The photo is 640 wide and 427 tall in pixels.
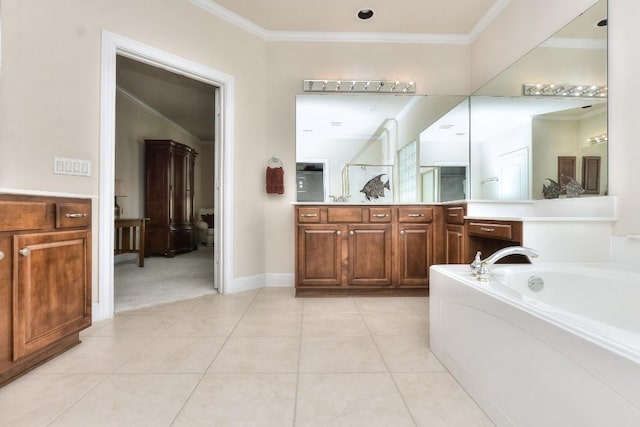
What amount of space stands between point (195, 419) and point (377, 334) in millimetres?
1197

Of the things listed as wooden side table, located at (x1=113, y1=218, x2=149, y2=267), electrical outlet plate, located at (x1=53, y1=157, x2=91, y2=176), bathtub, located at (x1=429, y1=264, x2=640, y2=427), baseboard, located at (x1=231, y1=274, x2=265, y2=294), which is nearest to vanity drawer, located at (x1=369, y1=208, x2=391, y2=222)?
bathtub, located at (x1=429, y1=264, x2=640, y2=427)

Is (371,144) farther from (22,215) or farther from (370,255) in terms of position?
(22,215)

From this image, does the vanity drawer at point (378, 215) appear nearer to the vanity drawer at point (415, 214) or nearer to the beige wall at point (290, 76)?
the vanity drawer at point (415, 214)

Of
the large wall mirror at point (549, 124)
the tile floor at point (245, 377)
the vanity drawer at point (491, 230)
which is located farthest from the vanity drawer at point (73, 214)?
the large wall mirror at point (549, 124)

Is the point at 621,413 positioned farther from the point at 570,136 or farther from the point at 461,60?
the point at 461,60

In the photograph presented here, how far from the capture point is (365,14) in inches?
118

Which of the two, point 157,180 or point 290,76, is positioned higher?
point 290,76

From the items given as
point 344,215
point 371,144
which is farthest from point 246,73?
point 344,215

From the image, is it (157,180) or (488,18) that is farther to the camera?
(157,180)

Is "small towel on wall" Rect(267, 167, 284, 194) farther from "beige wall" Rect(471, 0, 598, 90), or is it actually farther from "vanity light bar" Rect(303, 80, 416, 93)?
"beige wall" Rect(471, 0, 598, 90)

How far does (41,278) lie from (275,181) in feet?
6.84

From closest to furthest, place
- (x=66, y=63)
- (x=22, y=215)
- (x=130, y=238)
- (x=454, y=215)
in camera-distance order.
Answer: (x=22, y=215), (x=66, y=63), (x=454, y=215), (x=130, y=238)

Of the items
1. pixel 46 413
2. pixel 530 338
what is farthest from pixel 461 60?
pixel 46 413

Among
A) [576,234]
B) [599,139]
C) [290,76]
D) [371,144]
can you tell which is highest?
[290,76]
